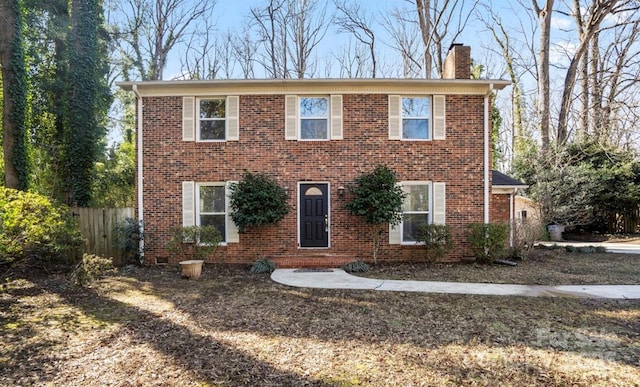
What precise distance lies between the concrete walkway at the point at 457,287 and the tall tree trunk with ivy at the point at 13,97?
8256 mm

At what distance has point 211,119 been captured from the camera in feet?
32.1

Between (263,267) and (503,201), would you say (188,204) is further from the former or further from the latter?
(503,201)

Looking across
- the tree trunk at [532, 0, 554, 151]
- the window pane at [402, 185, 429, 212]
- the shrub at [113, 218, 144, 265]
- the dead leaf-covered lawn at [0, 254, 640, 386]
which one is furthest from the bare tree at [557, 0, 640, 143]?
the shrub at [113, 218, 144, 265]

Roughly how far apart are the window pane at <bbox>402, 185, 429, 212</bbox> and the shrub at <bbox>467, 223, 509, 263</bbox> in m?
1.35

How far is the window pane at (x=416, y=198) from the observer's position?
31.9ft

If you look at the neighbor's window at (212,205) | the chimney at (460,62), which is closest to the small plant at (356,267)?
the neighbor's window at (212,205)

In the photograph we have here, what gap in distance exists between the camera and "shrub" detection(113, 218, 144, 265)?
364 inches

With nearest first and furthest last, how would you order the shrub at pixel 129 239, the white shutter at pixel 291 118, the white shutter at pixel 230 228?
the shrub at pixel 129 239, the white shutter at pixel 230 228, the white shutter at pixel 291 118

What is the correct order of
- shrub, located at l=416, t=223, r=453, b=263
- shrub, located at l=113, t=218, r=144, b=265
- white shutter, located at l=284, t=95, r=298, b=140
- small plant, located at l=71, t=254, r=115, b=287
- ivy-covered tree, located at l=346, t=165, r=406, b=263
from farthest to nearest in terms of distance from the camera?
1. white shutter, located at l=284, t=95, r=298, b=140
2. shrub, located at l=113, t=218, r=144, b=265
3. shrub, located at l=416, t=223, r=453, b=263
4. ivy-covered tree, located at l=346, t=165, r=406, b=263
5. small plant, located at l=71, t=254, r=115, b=287

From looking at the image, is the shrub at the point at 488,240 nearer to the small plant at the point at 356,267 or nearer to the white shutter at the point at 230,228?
the small plant at the point at 356,267

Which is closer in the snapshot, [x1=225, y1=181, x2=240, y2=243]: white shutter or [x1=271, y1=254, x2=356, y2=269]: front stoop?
[x1=271, y1=254, x2=356, y2=269]: front stoop

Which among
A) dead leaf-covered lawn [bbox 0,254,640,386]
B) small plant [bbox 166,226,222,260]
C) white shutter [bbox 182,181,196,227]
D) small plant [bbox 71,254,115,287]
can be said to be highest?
white shutter [bbox 182,181,196,227]

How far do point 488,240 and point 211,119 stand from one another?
8336 mm

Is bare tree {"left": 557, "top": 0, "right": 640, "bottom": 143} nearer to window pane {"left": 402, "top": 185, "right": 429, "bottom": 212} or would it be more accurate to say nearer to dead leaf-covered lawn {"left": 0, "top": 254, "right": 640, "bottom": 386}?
window pane {"left": 402, "top": 185, "right": 429, "bottom": 212}
